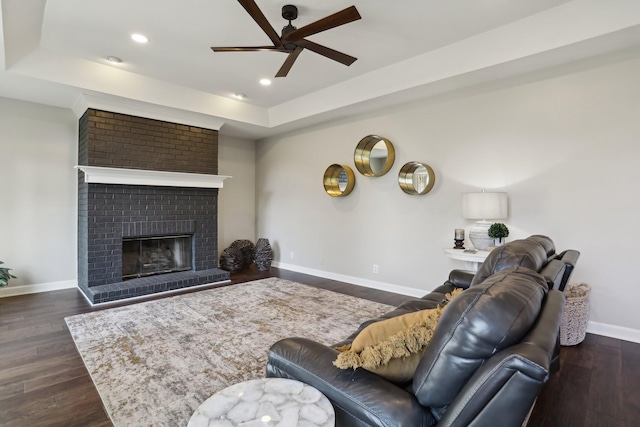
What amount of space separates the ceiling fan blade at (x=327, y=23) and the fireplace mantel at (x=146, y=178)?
2.92 meters

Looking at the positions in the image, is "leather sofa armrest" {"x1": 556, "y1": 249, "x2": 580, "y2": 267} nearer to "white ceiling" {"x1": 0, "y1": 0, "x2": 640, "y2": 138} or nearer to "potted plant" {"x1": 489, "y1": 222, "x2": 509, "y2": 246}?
"potted plant" {"x1": 489, "y1": 222, "x2": 509, "y2": 246}

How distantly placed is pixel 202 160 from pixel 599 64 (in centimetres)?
508

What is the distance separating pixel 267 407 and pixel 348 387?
11.5 inches

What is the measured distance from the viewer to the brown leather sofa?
812mm

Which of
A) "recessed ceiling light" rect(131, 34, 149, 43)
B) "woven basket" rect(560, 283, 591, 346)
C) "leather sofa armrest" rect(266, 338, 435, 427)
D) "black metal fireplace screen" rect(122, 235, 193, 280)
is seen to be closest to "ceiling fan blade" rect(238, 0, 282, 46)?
"recessed ceiling light" rect(131, 34, 149, 43)

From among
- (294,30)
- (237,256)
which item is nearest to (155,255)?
(237,256)

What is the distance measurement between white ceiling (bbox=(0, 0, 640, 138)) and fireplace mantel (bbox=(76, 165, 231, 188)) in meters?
0.85

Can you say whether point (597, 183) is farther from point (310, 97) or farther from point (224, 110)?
point (224, 110)

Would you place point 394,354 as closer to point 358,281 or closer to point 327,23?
point 327,23

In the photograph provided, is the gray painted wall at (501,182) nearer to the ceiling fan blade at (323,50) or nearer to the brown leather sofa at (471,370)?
the ceiling fan blade at (323,50)

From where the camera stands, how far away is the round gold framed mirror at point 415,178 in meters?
4.23

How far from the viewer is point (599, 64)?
3109 millimetres

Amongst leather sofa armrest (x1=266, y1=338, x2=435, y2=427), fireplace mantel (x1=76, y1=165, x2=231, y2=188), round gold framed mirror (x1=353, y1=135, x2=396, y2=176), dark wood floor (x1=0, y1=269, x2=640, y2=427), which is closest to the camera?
leather sofa armrest (x1=266, y1=338, x2=435, y2=427)

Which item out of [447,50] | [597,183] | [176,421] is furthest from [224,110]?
[597,183]
